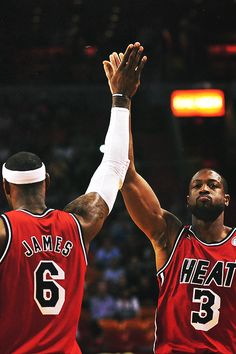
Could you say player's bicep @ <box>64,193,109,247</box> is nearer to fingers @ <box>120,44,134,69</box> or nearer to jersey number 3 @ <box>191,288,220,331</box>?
fingers @ <box>120,44,134,69</box>

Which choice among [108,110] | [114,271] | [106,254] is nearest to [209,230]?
[114,271]

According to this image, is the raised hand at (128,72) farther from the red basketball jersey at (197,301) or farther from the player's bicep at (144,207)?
the red basketball jersey at (197,301)

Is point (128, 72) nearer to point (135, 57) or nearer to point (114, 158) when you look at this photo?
point (135, 57)

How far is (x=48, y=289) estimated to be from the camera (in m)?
3.74

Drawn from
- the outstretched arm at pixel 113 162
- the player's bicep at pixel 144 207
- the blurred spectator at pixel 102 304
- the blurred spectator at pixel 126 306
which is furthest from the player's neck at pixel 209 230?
the blurred spectator at pixel 102 304

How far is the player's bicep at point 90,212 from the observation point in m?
4.00

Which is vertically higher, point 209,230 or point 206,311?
point 209,230

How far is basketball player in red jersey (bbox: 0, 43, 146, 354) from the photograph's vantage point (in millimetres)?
3672

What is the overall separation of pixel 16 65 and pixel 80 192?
4.92 meters

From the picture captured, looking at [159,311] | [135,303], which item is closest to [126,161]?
[159,311]

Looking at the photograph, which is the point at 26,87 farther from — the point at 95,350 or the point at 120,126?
the point at 120,126

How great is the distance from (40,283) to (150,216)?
154 cm

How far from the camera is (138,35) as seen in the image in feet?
38.7

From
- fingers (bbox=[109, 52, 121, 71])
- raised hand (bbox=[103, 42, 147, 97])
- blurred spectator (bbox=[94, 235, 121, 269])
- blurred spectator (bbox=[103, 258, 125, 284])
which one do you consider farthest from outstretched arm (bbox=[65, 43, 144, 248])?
blurred spectator (bbox=[94, 235, 121, 269])
